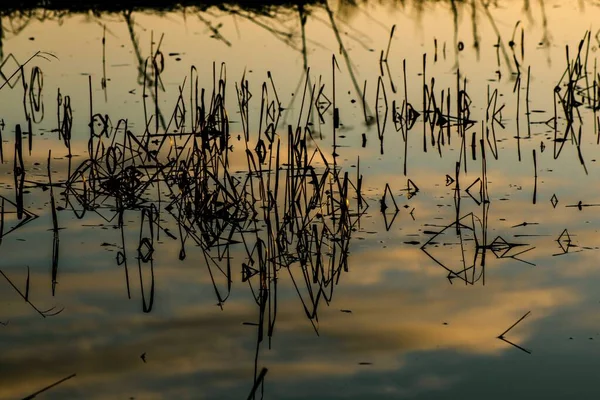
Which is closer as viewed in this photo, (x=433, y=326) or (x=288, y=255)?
(x=433, y=326)

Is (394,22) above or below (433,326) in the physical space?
above

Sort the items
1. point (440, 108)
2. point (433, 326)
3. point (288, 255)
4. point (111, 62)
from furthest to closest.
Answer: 1. point (111, 62)
2. point (440, 108)
3. point (288, 255)
4. point (433, 326)

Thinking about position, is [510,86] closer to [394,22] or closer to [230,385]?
[394,22]

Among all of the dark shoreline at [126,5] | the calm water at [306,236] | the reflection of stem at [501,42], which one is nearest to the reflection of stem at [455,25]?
the calm water at [306,236]

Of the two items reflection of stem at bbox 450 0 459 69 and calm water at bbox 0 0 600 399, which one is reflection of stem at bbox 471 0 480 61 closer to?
reflection of stem at bbox 450 0 459 69

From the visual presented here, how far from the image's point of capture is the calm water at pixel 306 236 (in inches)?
160

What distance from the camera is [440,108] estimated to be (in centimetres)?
802

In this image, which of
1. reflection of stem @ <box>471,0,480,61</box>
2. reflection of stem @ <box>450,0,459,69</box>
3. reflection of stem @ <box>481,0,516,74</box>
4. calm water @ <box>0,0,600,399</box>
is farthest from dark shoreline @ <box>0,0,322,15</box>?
calm water @ <box>0,0,600,399</box>

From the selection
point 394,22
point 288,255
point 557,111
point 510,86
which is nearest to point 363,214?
point 288,255

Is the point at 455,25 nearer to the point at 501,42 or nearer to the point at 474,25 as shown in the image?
the point at 474,25

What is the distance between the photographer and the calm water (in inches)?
160

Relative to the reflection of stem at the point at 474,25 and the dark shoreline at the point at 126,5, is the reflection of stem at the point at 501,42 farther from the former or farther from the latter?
the dark shoreline at the point at 126,5

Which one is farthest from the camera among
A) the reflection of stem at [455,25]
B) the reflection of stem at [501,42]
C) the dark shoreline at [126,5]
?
the dark shoreline at [126,5]

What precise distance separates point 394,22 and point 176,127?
410cm
